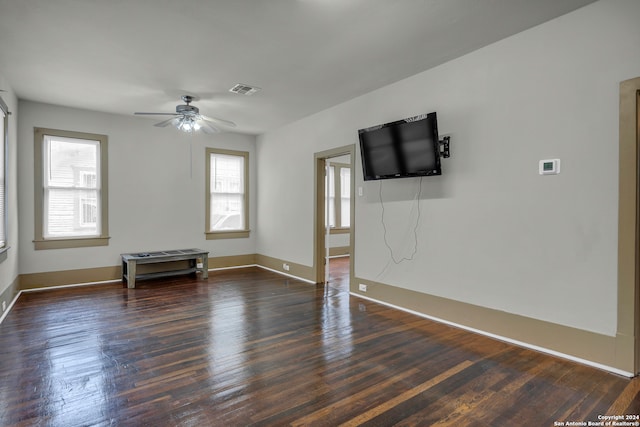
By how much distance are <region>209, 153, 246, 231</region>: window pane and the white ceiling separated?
2.41 meters

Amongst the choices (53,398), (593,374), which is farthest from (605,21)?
(53,398)

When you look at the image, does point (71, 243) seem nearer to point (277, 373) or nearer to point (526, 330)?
point (277, 373)

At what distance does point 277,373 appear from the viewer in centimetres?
267

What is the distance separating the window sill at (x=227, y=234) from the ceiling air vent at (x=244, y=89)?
329 centimetres

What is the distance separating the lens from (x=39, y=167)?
5.34 m

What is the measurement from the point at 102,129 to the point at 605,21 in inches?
265

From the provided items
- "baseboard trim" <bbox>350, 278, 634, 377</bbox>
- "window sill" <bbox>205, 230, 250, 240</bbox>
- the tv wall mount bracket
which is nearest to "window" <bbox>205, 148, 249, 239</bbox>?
"window sill" <bbox>205, 230, 250, 240</bbox>

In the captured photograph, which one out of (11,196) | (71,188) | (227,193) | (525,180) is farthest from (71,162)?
(525,180)

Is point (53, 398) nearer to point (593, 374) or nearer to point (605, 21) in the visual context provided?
point (593, 374)

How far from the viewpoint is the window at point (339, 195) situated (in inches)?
351

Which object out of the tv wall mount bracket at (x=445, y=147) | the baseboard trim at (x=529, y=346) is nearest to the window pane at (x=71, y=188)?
the baseboard trim at (x=529, y=346)

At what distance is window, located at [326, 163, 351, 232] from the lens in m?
8.91

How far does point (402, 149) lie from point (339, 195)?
5.02 metres

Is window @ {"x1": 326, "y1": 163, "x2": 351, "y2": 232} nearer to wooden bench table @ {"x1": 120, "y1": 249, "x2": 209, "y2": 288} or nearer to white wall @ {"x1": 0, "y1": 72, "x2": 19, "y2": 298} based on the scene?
wooden bench table @ {"x1": 120, "y1": 249, "x2": 209, "y2": 288}
